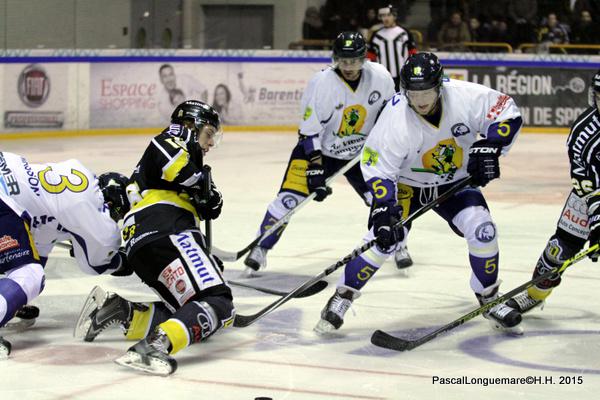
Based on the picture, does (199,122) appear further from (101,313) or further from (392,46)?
(392,46)

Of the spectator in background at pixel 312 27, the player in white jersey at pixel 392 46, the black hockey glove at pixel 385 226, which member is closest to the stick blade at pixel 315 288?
the black hockey glove at pixel 385 226

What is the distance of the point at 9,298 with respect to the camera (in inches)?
152

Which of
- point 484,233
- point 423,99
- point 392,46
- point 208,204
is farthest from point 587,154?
point 392,46

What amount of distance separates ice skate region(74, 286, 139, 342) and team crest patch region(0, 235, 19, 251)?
346mm

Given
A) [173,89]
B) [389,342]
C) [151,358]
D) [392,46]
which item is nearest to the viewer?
[151,358]

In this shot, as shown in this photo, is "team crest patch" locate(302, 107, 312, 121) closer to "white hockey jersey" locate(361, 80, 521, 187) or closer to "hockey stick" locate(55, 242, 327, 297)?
"hockey stick" locate(55, 242, 327, 297)

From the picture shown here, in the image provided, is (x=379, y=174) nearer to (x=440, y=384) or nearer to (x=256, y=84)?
Result: (x=440, y=384)

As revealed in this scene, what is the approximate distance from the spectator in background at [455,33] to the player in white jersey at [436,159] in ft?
29.4

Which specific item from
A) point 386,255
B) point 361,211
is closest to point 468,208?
point 386,255

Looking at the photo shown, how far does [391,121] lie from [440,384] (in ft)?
3.76

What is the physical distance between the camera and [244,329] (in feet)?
14.7

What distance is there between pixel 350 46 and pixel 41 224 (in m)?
2.05

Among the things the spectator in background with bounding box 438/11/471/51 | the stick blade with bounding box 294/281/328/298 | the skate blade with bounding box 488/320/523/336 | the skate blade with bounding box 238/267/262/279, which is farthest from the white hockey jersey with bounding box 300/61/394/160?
the spectator in background with bounding box 438/11/471/51

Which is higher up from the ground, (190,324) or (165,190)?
(165,190)
